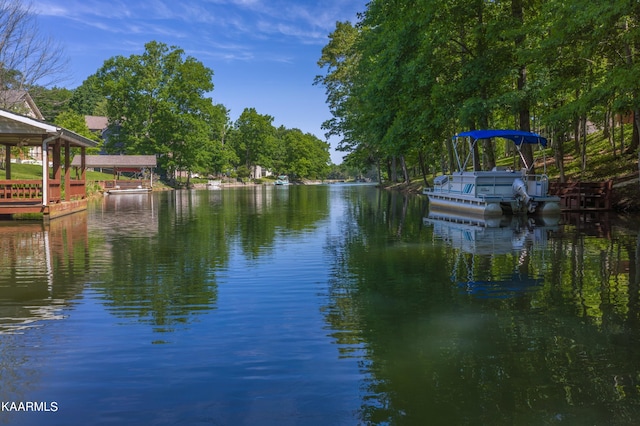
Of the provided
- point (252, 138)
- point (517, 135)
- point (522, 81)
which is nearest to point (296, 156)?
point (252, 138)

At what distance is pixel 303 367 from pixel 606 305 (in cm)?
484

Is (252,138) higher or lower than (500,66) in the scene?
higher

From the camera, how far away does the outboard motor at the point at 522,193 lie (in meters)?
22.7

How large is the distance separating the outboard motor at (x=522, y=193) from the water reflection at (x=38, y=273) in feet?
57.1

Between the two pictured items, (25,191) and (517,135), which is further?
(517,135)

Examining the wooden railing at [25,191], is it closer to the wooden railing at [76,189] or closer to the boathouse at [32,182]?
the boathouse at [32,182]

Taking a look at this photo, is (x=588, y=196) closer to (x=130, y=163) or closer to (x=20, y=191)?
(x=20, y=191)

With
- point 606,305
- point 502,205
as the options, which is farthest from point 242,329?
point 502,205

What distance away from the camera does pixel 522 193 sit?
898 inches

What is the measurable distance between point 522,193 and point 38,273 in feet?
62.5

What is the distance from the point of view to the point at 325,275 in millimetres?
10398

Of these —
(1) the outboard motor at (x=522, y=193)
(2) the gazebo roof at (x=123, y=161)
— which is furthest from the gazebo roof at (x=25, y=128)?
(2) the gazebo roof at (x=123, y=161)

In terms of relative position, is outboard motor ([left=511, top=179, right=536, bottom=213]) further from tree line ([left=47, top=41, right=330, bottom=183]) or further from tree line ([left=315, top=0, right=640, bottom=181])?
tree line ([left=47, top=41, right=330, bottom=183])

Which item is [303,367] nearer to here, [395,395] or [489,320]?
[395,395]
